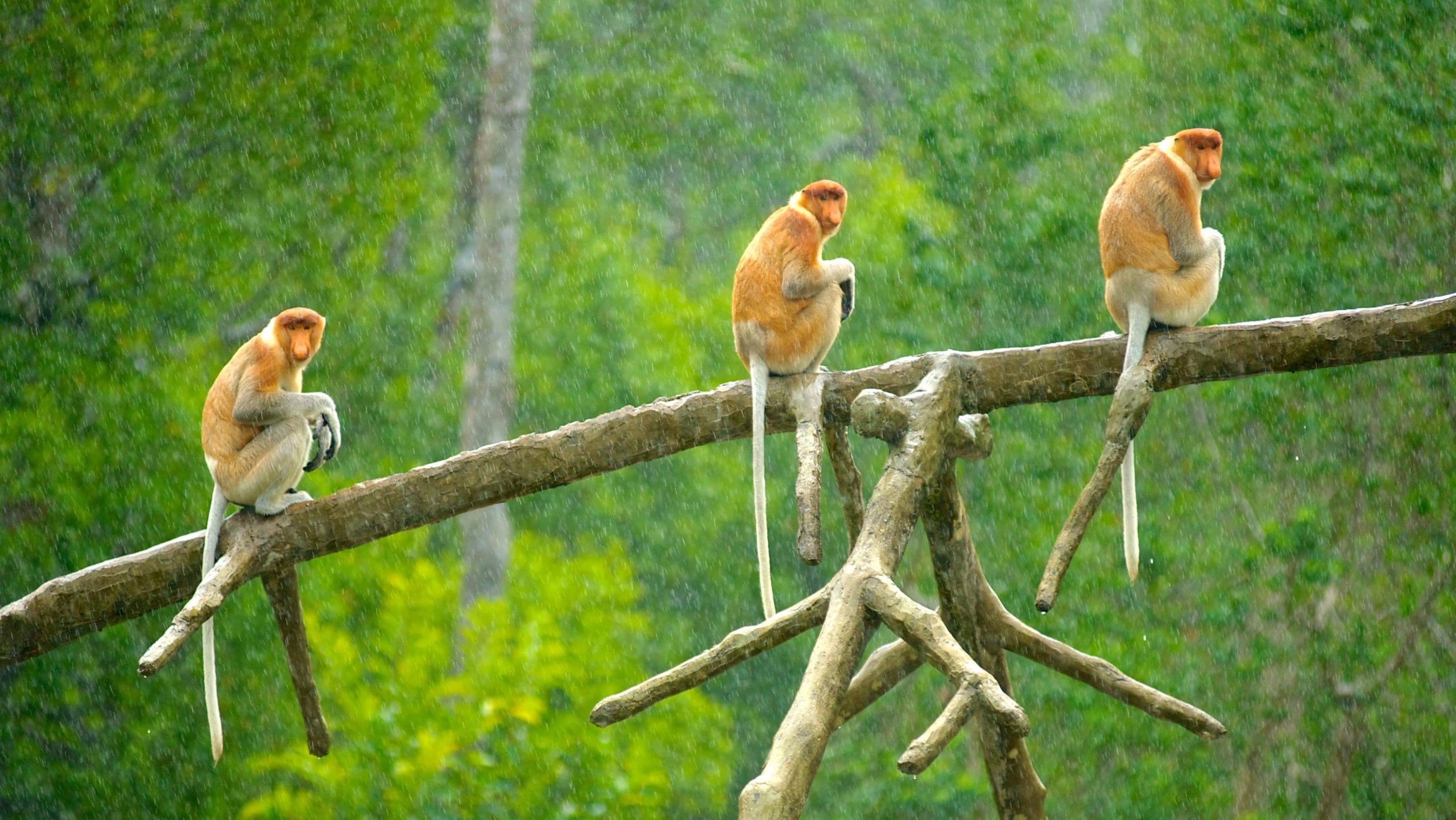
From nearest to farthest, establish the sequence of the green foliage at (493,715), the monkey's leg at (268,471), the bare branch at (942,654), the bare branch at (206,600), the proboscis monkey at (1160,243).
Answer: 1. the bare branch at (942,654)
2. the bare branch at (206,600)
3. the proboscis monkey at (1160,243)
4. the monkey's leg at (268,471)
5. the green foliage at (493,715)

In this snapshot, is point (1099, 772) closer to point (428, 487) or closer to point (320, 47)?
point (320, 47)

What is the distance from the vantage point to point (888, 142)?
38.9ft

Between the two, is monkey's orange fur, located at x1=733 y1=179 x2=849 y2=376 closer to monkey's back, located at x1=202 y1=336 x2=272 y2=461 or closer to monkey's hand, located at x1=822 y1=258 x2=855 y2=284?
monkey's hand, located at x1=822 y1=258 x2=855 y2=284

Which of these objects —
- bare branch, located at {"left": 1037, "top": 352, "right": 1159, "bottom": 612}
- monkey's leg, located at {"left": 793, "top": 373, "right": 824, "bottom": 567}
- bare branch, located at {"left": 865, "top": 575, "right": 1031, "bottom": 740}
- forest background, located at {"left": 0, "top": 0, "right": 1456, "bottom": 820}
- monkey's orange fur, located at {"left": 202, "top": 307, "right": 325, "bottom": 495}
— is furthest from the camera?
forest background, located at {"left": 0, "top": 0, "right": 1456, "bottom": 820}

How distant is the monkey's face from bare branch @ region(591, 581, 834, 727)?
4.26ft

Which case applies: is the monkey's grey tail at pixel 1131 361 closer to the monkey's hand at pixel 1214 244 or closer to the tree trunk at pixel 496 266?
the monkey's hand at pixel 1214 244

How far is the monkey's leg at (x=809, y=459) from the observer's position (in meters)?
2.37

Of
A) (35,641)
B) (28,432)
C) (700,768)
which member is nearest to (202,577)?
(35,641)

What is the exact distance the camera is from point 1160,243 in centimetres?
347

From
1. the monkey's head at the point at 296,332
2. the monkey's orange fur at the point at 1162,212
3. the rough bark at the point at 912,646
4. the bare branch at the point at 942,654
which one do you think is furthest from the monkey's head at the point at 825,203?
the bare branch at the point at 942,654

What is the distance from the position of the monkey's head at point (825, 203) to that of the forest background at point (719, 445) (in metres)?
4.07

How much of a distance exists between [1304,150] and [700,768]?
18.1ft

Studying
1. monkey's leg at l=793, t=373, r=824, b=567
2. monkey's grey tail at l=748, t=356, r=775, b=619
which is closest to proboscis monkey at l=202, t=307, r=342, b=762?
monkey's grey tail at l=748, t=356, r=775, b=619

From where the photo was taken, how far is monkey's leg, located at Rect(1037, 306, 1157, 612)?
2244mm
